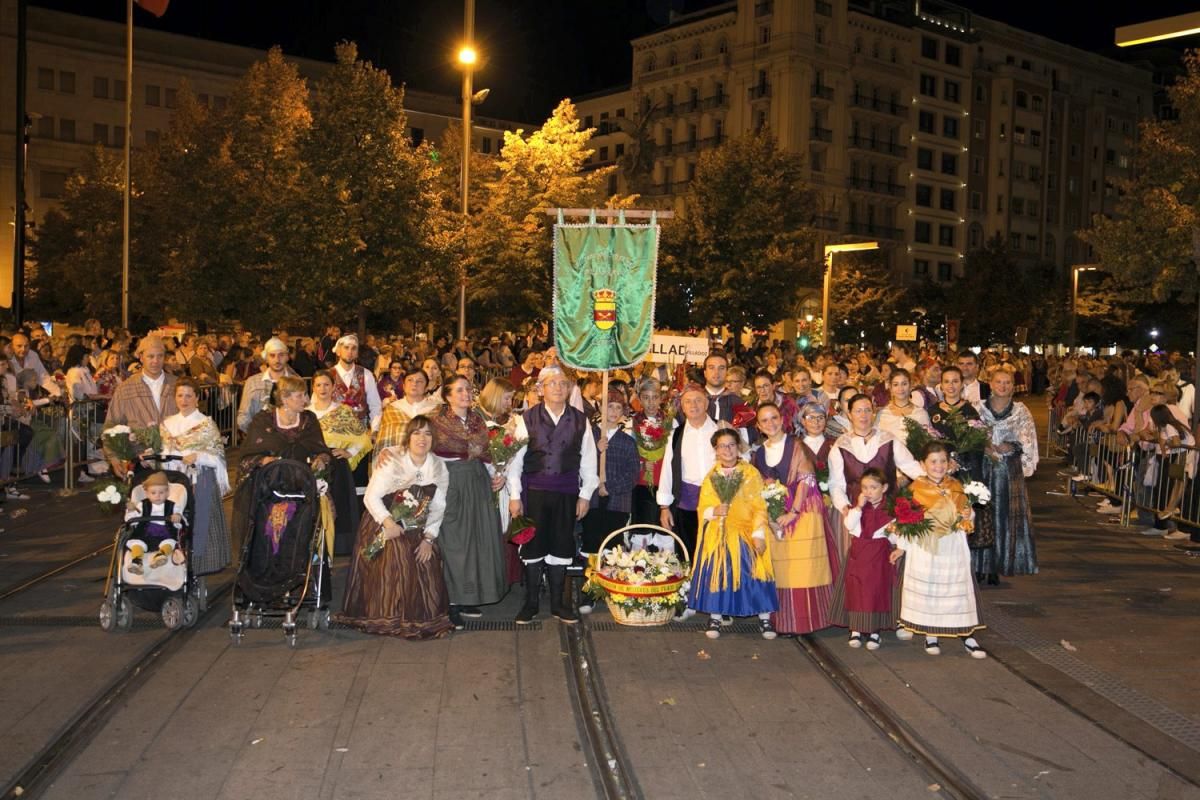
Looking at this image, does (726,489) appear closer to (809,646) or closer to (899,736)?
(809,646)

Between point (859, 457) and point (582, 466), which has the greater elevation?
point (859, 457)

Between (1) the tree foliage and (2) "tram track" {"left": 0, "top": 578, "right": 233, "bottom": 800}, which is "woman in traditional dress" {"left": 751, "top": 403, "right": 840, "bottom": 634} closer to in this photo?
(2) "tram track" {"left": 0, "top": 578, "right": 233, "bottom": 800}

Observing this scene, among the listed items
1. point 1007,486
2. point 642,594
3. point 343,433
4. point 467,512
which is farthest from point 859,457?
point 343,433

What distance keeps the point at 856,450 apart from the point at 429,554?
3.35 m

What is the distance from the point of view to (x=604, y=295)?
433 inches

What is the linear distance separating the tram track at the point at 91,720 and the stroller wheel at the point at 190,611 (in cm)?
5

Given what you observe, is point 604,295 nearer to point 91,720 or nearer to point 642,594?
point 642,594

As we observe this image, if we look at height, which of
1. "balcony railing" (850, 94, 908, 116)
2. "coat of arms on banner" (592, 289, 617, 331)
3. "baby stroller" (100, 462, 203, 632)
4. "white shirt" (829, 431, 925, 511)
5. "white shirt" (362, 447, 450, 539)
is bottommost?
"baby stroller" (100, 462, 203, 632)

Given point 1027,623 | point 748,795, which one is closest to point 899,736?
point 748,795

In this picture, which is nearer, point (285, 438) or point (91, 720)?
point (91, 720)

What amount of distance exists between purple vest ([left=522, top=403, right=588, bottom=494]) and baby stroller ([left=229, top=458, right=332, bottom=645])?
1.68 meters

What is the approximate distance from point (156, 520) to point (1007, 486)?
7.28 meters

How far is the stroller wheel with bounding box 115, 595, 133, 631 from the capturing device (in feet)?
29.1

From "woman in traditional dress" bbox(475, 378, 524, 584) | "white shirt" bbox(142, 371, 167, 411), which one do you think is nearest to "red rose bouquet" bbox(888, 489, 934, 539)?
"woman in traditional dress" bbox(475, 378, 524, 584)
